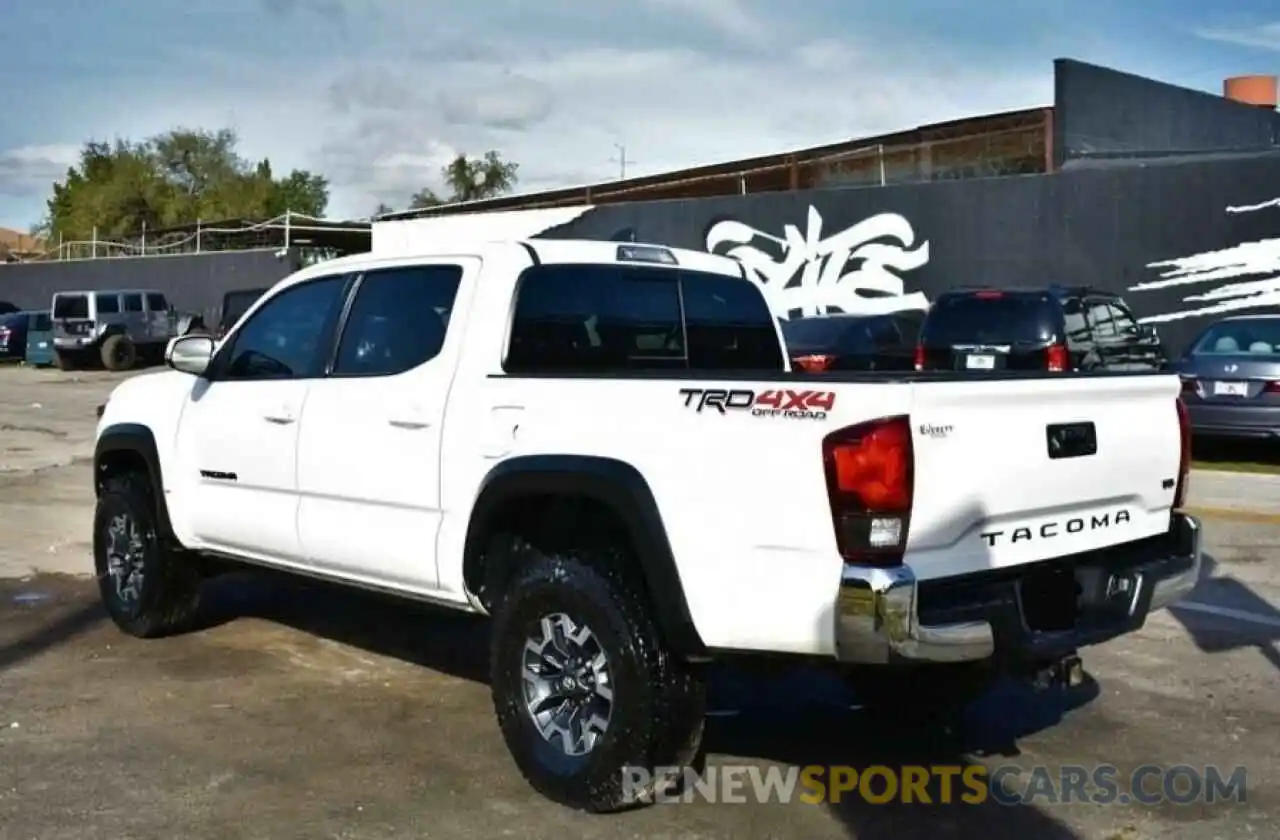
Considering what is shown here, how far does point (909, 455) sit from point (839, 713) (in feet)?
7.66

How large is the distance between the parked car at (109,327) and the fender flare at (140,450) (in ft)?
91.3

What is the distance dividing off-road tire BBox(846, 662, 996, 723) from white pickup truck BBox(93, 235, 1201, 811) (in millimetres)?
28

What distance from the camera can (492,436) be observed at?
5227mm

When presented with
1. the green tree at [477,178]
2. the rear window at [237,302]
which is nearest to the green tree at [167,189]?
the green tree at [477,178]

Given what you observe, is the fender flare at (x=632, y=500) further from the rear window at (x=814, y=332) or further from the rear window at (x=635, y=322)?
the rear window at (x=814, y=332)

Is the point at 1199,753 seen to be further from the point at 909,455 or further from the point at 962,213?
the point at 962,213

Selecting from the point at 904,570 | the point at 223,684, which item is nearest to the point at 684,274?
the point at 904,570

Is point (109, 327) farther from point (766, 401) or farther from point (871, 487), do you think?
point (871, 487)

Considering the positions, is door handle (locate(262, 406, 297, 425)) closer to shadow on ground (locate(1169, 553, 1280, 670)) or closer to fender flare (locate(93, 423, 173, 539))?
fender flare (locate(93, 423, 173, 539))

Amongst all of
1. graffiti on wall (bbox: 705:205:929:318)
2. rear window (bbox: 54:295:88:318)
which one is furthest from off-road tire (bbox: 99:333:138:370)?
graffiti on wall (bbox: 705:205:929:318)

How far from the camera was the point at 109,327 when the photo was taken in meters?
35.0

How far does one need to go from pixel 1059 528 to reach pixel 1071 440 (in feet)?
0.94

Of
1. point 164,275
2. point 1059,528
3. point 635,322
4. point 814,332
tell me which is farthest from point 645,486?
point 164,275

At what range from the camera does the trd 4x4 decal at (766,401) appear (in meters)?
4.25
